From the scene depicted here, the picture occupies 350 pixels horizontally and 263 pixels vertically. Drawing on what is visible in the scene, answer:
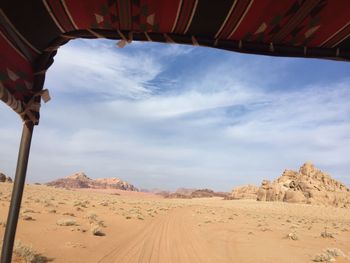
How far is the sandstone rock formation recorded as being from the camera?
2891 inches

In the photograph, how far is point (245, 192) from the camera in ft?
385

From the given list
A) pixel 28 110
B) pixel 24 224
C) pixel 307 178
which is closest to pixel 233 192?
pixel 307 178

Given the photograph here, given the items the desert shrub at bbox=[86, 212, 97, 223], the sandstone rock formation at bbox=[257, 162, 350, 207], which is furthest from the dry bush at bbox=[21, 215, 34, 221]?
the sandstone rock formation at bbox=[257, 162, 350, 207]

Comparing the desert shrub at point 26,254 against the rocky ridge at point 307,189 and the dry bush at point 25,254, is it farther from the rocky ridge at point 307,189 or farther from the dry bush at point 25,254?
the rocky ridge at point 307,189

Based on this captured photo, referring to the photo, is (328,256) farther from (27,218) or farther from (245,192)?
(245,192)

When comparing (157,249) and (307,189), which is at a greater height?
(307,189)

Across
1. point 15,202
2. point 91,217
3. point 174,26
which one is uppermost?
point 174,26

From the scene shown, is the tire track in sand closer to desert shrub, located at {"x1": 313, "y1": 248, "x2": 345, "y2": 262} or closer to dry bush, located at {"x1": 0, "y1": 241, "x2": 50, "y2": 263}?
dry bush, located at {"x1": 0, "y1": 241, "x2": 50, "y2": 263}

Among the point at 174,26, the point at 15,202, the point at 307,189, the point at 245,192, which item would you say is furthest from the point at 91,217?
the point at 245,192

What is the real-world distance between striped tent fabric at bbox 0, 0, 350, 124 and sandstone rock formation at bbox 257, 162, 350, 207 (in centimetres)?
7626

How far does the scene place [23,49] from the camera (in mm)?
2416

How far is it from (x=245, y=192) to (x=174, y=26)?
120088 mm

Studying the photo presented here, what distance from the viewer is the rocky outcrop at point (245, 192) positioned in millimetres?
111938

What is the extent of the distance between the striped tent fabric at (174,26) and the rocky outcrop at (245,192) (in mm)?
111757
